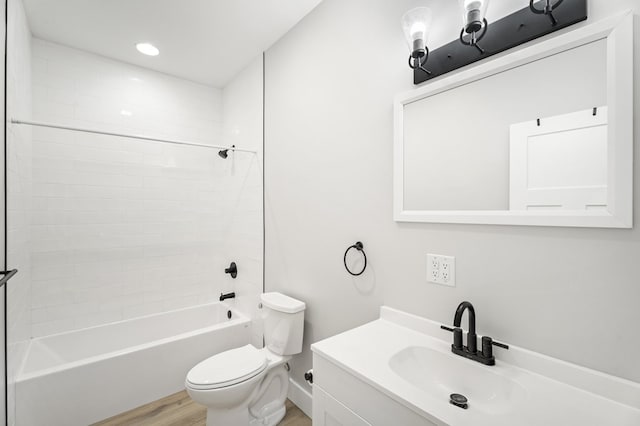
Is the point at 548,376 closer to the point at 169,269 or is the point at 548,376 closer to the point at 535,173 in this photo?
the point at 535,173

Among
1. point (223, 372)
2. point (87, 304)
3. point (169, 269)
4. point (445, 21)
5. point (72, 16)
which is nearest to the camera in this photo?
point (445, 21)

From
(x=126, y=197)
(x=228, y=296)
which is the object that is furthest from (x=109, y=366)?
(x=126, y=197)

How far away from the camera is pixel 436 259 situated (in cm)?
128

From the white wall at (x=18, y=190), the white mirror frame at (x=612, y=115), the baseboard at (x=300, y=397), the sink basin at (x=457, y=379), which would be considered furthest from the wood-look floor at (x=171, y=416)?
the white mirror frame at (x=612, y=115)

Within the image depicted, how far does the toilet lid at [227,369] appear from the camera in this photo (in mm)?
1545

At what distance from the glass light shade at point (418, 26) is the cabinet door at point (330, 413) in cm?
141

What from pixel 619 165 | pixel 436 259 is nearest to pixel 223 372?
pixel 436 259

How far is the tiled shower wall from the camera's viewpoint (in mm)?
2268

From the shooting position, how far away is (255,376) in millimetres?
1658

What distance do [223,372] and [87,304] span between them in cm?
158

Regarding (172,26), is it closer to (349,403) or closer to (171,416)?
(349,403)

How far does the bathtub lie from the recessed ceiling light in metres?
2.25

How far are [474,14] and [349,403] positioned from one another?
1.45 metres

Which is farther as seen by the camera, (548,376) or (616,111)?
(548,376)
